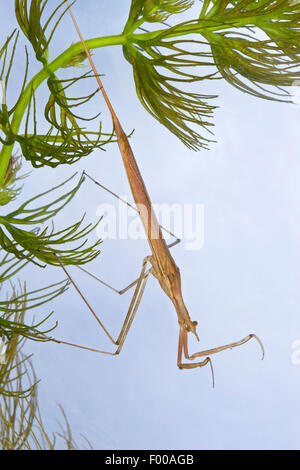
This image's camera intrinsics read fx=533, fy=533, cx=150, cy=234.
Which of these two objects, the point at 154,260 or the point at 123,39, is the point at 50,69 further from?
the point at 154,260

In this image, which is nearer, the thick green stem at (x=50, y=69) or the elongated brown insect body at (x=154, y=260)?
the elongated brown insect body at (x=154, y=260)

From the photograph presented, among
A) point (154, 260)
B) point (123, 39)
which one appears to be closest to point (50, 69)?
point (123, 39)

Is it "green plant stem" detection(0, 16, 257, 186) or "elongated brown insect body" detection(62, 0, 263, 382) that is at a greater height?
"green plant stem" detection(0, 16, 257, 186)

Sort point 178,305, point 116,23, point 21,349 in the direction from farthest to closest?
point 116,23, point 21,349, point 178,305

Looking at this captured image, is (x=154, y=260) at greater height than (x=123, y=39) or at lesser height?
lesser

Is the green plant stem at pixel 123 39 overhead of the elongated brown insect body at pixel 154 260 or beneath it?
overhead

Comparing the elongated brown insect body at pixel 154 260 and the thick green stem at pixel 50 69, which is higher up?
the thick green stem at pixel 50 69

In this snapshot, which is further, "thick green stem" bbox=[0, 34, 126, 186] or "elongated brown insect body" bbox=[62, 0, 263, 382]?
"thick green stem" bbox=[0, 34, 126, 186]

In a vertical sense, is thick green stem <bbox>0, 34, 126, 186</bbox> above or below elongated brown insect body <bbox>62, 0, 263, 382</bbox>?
above
